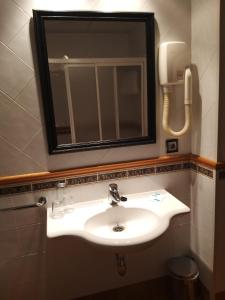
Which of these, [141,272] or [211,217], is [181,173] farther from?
[141,272]

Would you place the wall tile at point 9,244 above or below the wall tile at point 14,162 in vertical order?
below

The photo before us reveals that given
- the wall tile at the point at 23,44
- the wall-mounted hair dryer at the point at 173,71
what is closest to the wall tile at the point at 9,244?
the wall tile at the point at 23,44

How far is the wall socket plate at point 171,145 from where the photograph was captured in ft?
4.92

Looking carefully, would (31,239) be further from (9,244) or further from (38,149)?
(38,149)

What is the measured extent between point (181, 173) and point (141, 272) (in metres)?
0.73

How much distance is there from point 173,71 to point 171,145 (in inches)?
17.2

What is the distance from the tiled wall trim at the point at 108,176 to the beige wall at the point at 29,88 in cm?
Answer: 8

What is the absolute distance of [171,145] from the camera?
1507 mm

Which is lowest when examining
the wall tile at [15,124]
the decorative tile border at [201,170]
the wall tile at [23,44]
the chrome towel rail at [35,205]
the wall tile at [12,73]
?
the chrome towel rail at [35,205]

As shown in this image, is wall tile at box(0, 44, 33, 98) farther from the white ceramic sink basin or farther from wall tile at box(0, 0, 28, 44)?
the white ceramic sink basin

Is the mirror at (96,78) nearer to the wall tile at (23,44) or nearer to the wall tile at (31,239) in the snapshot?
the wall tile at (23,44)

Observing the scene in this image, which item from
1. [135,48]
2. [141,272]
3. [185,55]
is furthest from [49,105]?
[141,272]

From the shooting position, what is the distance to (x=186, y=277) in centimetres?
150

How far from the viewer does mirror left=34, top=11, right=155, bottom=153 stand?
1.23m
